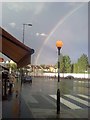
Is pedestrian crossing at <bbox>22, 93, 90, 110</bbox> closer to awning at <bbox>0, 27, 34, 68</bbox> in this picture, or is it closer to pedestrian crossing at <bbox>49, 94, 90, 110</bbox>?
pedestrian crossing at <bbox>49, 94, 90, 110</bbox>

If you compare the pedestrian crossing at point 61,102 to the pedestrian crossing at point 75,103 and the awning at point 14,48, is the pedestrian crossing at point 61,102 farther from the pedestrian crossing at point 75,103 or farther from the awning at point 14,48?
the awning at point 14,48

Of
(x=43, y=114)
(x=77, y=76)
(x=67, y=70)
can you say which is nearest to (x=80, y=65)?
(x=67, y=70)

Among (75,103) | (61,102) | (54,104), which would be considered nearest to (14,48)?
(54,104)

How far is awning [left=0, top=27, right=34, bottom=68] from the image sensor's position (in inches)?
418

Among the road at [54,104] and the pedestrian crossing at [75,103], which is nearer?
the road at [54,104]

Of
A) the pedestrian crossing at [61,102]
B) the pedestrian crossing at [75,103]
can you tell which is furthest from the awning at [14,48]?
the pedestrian crossing at [75,103]

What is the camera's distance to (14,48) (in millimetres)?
11664

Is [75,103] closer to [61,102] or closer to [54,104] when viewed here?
[61,102]

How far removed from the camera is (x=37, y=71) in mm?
142125

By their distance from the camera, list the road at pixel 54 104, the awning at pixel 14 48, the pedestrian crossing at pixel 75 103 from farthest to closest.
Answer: the pedestrian crossing at pixel 75 103
the road at pixel 54 104
the awning at pixel 14 48

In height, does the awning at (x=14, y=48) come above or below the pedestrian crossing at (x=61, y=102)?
above

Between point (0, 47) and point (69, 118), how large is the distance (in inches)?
227

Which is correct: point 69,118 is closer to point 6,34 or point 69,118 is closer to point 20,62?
point 20,62

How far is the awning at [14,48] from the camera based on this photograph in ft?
34.8
